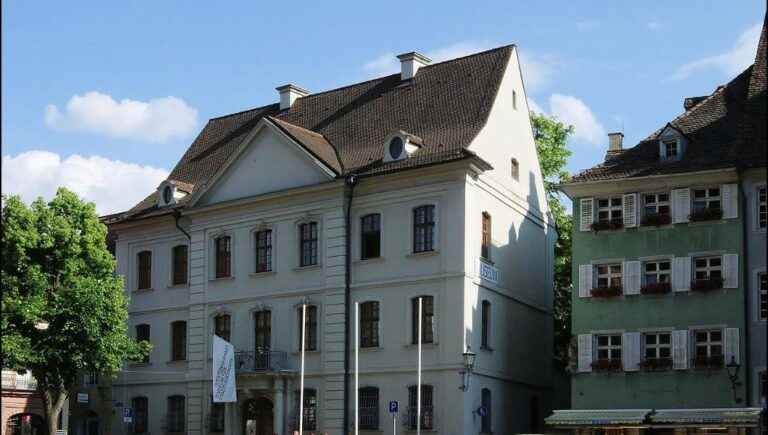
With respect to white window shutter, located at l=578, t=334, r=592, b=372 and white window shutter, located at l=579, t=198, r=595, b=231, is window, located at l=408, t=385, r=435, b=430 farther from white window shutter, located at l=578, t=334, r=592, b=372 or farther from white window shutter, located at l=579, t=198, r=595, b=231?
white window shutter, located at l=579, t=198, r=595, b=231

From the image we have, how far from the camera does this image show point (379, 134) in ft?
153

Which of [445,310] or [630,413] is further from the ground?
[445,310]

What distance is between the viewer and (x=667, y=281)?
39594mm

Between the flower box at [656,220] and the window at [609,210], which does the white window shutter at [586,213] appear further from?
the flower box at [656,220]

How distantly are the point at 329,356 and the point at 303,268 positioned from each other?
336 cm

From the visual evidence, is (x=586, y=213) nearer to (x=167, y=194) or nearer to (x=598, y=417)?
(x=598, y=417)

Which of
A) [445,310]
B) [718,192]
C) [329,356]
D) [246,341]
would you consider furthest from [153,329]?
[718,192]

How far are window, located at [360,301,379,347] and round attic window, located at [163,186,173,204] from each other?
1109 cm

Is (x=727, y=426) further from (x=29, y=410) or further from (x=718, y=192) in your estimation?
(x=29, y=410)

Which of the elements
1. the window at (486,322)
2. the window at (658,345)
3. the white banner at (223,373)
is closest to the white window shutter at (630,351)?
the window at (658,345)

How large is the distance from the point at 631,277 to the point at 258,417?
14.6m

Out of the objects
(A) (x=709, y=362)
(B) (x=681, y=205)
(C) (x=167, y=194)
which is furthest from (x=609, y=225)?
(C) (x=167, y=194)

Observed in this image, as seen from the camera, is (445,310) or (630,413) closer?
(630,413)

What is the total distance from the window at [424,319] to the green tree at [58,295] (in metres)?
10.1
